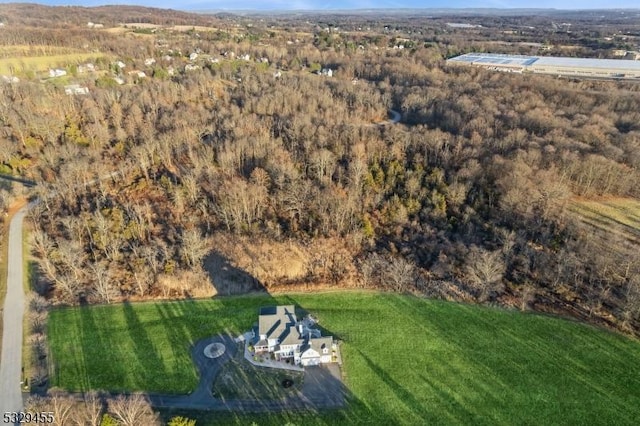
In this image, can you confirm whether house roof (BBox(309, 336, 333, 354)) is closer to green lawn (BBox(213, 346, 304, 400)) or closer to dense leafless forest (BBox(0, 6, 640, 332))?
green lawn (BBox(213, 346, 304, 400))

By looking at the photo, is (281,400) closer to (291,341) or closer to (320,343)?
(291,341)

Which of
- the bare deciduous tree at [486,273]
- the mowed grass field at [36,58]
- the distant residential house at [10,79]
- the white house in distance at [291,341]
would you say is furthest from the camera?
the mowed grass field at [36,58]

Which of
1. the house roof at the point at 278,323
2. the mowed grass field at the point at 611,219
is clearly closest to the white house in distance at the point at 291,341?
the house roof at the point at 278,323

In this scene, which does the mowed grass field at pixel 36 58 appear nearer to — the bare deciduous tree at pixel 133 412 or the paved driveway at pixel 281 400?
the bare deciduous tree at pixel 133 412

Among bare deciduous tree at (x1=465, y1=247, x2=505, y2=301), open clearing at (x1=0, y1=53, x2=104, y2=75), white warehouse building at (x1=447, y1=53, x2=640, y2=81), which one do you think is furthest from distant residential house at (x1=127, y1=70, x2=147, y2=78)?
bare deciduous tree at (x1=465, y1=247, x2=505, y2=301)

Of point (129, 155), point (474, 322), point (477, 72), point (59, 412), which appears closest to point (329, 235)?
point (474, 322)
